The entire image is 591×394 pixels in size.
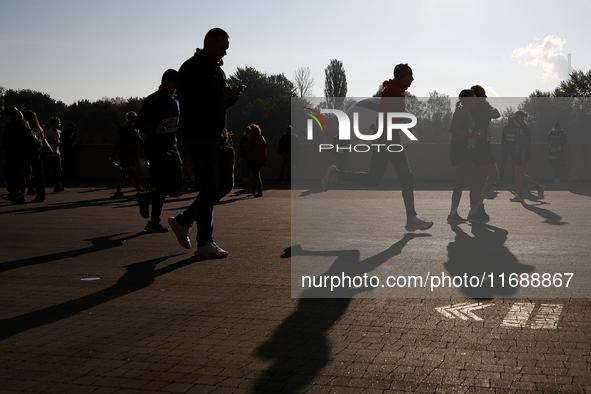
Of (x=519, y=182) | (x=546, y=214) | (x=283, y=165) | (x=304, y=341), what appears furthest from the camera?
(x=283, y=165)

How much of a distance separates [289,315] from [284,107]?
8434cm

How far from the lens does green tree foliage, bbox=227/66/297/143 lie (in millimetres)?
87812

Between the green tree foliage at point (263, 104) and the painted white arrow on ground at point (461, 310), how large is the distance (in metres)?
A: 81.7

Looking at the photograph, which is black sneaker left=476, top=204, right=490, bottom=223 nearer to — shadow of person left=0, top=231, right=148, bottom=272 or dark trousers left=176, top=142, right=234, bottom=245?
dark trousers left=176, top=142, right=234, bottom=245

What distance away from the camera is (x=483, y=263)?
5836 millimetres

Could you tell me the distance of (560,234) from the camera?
25.7 feet

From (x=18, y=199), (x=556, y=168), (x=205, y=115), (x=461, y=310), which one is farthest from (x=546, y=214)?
(x=556, y=168)

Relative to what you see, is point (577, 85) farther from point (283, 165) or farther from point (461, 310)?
point (461, 310)

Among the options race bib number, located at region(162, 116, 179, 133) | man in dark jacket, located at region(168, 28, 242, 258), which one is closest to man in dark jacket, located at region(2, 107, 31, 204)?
race bib number, located at region(162, 116, 179, 133)

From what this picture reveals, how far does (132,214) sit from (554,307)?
7972mm

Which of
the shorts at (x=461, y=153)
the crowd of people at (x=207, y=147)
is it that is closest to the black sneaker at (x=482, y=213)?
the crowd of people at (x=207, y=147)

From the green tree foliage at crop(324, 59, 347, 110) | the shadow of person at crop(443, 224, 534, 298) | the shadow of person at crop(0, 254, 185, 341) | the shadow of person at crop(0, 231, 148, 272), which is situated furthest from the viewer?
the green tree foliage at crop(324, 59, 347, 110)

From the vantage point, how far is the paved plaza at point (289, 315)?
Answer: 2953 millimetres

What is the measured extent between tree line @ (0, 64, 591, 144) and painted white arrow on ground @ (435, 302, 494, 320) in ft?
222
